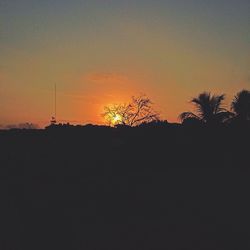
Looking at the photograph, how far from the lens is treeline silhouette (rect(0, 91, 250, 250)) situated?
13.3 m

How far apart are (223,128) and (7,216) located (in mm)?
12064

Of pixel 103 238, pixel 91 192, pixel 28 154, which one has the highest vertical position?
pixel 28 154

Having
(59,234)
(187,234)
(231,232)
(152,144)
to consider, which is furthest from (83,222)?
(152,144)

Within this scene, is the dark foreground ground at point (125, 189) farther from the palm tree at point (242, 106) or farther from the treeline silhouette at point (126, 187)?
the palm tree at point (242, 106)

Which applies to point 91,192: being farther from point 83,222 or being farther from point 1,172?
point 1,172

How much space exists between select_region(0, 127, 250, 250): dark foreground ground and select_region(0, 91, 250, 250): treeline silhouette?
4cm

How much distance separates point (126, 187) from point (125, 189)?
144mm

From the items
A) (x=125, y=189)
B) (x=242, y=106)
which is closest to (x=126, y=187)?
(x=125, y=189)

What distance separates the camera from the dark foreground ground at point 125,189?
43.6 ft

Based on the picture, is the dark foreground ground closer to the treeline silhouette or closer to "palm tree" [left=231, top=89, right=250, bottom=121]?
the treeline silhouette

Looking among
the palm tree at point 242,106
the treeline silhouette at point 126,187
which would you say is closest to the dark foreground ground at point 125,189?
the treeline silhouette at point 126,187

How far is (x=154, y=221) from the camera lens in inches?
565

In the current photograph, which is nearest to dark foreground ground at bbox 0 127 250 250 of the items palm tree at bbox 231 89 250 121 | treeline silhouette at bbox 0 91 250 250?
treeline silhouette at bbox 0 91 250 250

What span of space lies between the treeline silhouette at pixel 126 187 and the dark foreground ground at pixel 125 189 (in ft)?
0.12
